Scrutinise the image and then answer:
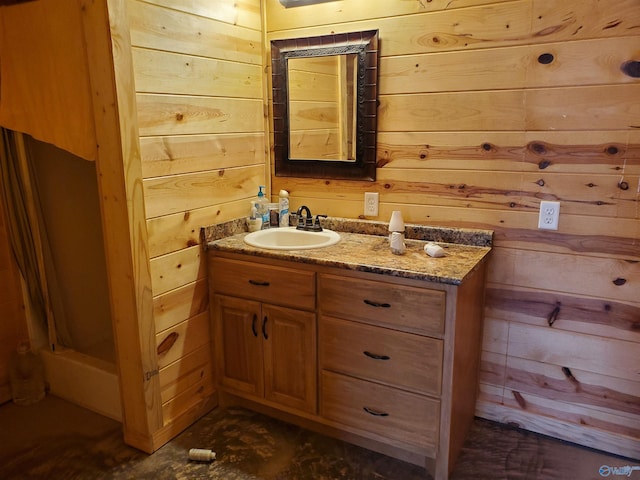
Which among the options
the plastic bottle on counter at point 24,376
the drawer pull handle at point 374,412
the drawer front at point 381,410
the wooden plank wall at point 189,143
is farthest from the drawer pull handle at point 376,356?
the plastic bottle on counter at point 24,376

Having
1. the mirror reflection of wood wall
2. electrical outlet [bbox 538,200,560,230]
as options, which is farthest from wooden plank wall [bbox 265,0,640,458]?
the mirror reflection of wood wall

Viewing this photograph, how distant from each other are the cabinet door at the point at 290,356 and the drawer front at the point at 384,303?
0.14 m

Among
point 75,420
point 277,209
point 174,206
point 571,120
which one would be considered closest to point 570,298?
point 571,120

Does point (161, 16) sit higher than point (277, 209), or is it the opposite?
point (161, 16)

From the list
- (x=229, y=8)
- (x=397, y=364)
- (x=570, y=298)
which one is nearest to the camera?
(x=397, y=364)

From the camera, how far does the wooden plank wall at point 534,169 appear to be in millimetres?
1917

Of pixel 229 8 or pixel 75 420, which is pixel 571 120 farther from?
pixel 75 420

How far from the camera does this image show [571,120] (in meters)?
1.96

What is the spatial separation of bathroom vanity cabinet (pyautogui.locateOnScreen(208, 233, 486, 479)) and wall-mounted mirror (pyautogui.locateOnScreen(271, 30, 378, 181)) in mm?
629

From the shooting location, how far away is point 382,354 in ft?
6.40

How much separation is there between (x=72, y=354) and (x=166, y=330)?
2.42ft

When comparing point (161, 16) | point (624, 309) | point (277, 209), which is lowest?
point (624, 309)

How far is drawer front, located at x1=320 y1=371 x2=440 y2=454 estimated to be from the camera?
191cm

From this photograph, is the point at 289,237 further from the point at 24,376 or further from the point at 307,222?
the point at 24,376
